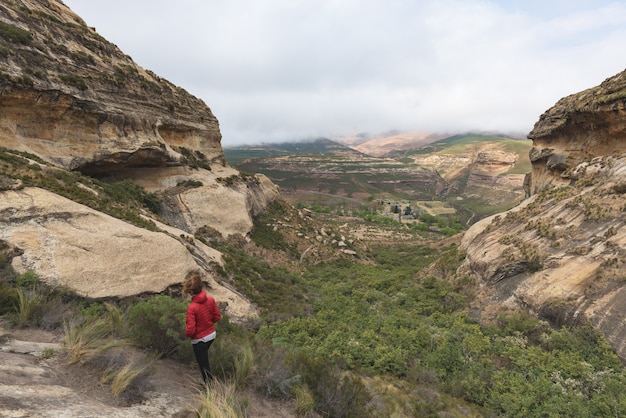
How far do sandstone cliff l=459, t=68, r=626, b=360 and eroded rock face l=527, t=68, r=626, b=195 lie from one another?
79 mm

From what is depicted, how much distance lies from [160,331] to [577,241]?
16773mm

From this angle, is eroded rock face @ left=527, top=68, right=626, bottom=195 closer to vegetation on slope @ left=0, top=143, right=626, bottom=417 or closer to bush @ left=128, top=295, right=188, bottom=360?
vegetation on slope @ left=0, top=143, right=626, bottom=417

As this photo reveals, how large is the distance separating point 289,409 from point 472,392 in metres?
5.78

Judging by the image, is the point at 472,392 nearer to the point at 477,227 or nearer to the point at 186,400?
the point at 186,400

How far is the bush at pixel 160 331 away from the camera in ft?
18.2

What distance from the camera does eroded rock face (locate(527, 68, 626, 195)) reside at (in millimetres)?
18469

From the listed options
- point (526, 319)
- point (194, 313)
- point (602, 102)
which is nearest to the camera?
point (194, 313)

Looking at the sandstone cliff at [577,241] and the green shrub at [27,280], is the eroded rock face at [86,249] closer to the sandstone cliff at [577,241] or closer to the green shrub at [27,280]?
the green shrub at [27,280]

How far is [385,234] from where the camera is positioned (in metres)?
56.1

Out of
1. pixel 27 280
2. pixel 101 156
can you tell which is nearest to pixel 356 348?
pixel 27 280

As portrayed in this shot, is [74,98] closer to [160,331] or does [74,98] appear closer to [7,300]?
[7,300]

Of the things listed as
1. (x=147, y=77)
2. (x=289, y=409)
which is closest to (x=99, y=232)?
(x=289, y=409)

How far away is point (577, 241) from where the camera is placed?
1342cm

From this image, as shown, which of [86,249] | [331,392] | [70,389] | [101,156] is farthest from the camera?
[101,156]
